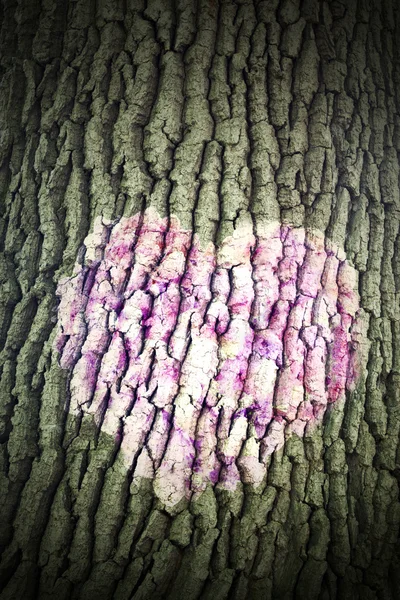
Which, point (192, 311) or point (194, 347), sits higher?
point (192, 311)

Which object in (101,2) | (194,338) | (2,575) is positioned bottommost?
(2,575)

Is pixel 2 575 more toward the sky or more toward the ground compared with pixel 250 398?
more toward the ground

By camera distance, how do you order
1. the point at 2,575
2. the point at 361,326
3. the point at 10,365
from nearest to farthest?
1. the point at 2,575
2. the point at 10,365
3. the point at 361,326

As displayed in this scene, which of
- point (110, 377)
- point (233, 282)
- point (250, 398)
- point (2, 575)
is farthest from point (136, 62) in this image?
point (2, 575)

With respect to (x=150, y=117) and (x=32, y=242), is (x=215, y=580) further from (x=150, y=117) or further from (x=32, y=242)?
(x=150, y=117)

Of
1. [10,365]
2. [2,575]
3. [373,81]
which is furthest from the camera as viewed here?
[373,81]
